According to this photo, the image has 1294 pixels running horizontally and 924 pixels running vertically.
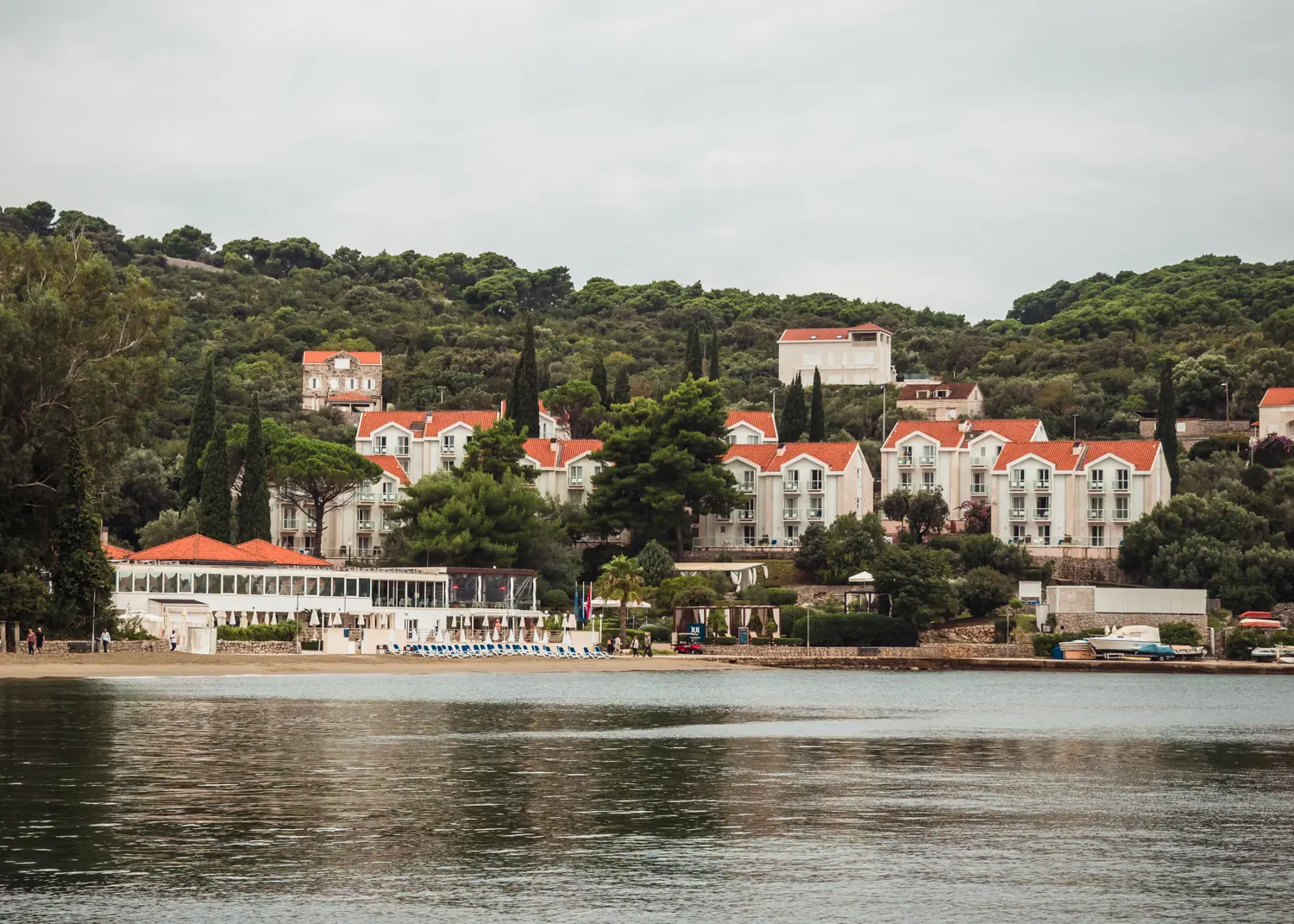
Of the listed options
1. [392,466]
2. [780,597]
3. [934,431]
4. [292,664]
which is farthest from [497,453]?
[292,664]

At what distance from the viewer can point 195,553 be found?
76.5 m

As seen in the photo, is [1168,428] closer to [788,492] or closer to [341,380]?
[788,492]

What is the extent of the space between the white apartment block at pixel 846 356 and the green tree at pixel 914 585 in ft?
204

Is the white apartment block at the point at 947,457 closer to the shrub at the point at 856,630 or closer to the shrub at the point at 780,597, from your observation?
the shrub at the point at 780,597

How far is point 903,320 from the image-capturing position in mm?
185500

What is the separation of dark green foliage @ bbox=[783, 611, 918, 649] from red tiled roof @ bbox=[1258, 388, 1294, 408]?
41.8 metres

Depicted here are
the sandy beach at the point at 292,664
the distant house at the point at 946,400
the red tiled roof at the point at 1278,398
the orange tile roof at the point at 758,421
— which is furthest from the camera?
the distant house at the point at 946,400

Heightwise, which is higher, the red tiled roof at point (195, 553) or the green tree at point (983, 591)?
the red tiled roof at point (195, 553)

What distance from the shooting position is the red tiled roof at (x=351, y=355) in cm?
14512

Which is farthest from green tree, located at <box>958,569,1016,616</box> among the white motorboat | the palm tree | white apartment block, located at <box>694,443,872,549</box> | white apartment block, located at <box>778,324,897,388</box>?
white apartment block, located at <box>778,324,897,388</box>

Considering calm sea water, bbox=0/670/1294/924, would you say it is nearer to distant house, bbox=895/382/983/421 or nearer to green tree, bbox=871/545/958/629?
green tree, bbox=871/545/958/629

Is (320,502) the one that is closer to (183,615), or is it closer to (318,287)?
(183,615)

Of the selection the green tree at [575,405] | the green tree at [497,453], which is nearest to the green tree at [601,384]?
the green tree at [575,405]

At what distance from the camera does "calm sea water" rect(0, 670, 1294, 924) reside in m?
17.9
